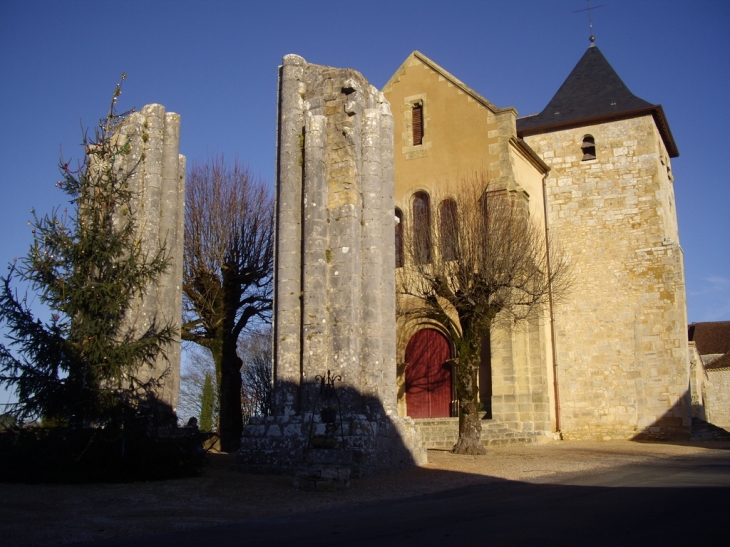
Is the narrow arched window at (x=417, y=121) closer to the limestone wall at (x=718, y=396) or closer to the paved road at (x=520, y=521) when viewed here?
the paved road at (x=520, y=521)

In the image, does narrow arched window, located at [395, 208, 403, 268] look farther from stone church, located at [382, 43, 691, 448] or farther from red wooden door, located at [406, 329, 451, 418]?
red wooden door, located at [406, 329, 451, 418]

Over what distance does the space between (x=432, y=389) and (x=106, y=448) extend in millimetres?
A: 11045

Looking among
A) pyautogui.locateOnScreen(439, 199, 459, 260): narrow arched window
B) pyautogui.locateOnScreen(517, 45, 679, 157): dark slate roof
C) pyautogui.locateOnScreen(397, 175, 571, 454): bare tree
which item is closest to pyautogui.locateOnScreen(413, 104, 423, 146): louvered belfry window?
pyautogui.locateOnScreen(397, 175, 571, 454): bare tree

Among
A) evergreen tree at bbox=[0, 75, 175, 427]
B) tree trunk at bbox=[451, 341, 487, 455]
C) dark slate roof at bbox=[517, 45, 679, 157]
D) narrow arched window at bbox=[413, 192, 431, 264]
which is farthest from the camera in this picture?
dark slate roof at bbox=[517, 45, 679, 157]

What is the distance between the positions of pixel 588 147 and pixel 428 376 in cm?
859

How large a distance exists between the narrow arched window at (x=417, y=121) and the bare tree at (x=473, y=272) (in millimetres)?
2912

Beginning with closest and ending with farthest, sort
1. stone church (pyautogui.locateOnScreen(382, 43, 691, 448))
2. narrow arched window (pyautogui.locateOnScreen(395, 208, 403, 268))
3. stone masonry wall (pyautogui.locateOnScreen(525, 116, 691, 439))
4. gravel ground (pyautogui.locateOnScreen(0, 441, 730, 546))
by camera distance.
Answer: gravel ground (pyautogui.locateOnScreen(0, 441, 730, 546)) < stone church (pyautogui.locateOnScreen(382, 43, 691, 448)) < narrow arched window (pyautogui.locateOnScreen(395, 208, 403, 268)) < stone masonry wall (pyautogui.locateOnScreen(525, 116, 691, 439))

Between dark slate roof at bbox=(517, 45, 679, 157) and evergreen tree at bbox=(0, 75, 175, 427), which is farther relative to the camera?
dark slate roof at bbox=(517, 45, 679, 157)

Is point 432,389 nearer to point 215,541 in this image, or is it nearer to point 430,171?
point 430,171

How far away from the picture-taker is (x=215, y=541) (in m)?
5.82

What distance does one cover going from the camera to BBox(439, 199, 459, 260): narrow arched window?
53.6 ft

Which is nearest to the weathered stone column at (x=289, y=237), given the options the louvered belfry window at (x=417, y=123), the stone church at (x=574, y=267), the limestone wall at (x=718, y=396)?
the stone church at (x=574, y=267)

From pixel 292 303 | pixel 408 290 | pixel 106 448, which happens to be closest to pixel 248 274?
pixel 408 290

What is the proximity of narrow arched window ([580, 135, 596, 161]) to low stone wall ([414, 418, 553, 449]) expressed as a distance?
27.9 ft
